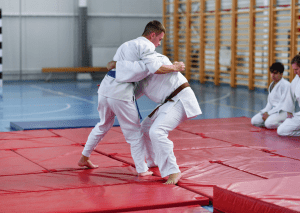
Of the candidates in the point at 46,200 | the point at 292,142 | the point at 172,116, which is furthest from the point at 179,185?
the point at 292,142

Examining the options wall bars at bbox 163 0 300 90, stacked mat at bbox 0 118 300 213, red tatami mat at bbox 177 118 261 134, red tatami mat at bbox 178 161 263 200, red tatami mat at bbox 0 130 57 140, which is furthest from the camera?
wall bars at bbox 163 0 300 90

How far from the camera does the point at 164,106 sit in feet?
13.4

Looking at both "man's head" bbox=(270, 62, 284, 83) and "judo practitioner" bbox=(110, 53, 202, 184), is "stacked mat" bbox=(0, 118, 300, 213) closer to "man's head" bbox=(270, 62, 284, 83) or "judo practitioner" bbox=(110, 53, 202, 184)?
"judo practitioner" bbox=(110, 53, 202, 184)

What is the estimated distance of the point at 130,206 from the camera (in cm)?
325

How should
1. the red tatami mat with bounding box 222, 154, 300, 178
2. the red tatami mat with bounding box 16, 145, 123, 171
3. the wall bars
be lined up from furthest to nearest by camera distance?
the wall bars → the red tatami mat with bounding box 16, 145, 123, 171 → the red tatami mat with bounding box 222, 154, 300, 178

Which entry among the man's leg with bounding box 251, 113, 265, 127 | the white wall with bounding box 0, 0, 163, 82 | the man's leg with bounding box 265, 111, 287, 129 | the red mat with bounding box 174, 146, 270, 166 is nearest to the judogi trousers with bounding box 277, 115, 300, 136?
the man's leg with bounding box 265, 111, 287, 129

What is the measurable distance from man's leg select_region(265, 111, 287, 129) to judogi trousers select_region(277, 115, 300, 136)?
43cm

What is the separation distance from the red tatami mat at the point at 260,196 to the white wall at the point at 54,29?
494 inches

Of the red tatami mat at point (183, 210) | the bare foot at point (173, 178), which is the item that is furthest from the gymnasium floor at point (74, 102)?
the red tatami mat at point (183, 210)

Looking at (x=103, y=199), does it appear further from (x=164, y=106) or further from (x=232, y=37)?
(x=232, y=37)

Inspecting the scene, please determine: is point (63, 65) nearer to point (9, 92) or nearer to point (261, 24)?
point (9, 92)

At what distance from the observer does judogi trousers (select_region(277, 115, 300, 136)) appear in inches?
237

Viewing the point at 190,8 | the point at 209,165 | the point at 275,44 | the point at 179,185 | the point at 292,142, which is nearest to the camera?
the point at 179,185

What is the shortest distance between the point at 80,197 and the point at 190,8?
11.9 metres
